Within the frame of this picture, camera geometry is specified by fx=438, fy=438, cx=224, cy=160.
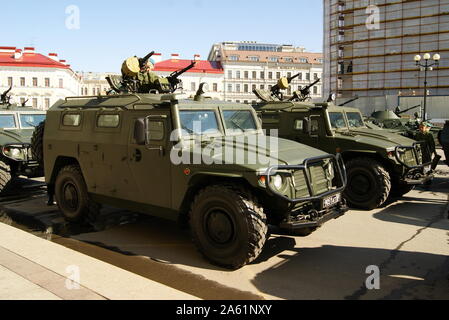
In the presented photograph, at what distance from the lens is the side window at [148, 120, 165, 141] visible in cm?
541

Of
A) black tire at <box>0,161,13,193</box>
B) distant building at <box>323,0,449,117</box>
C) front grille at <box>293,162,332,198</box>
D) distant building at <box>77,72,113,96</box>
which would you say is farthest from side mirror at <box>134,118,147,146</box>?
distant building at <box>77,72,113,96</box>

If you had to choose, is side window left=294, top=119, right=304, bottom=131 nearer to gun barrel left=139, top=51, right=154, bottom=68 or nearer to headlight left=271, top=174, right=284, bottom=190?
gun barrel left=139, top=51, right=154, bottom=68

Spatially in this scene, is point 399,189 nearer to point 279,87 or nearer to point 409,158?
point 409,158

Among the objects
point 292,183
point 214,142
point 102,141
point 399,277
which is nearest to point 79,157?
point 102,141

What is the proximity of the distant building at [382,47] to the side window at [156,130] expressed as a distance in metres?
33.6

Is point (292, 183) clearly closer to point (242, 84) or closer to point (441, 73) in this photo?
point (441, 73)

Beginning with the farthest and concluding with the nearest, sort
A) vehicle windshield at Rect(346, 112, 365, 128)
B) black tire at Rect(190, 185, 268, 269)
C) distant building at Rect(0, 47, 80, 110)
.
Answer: distant building at Rect(0, 47, 80, 110) < vehicle windshield at Rect(346, 112, 365, 128) < black tire at Rect(190, 185, 268, 269)

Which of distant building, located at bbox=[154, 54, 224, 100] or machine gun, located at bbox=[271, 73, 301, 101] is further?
distant building, located at bbox=[154, 54, 224, 100]

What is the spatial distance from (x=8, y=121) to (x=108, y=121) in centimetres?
546

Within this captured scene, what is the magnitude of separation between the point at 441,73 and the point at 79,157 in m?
40.9

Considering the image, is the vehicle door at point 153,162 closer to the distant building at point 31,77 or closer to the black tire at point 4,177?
the black tire at point 4,177

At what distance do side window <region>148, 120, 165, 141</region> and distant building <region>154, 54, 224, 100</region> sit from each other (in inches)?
2336

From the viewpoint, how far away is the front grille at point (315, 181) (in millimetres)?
4906

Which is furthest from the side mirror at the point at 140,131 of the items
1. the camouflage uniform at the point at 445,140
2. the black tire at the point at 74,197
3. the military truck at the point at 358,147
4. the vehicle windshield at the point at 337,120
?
the camouflage uniform at the point at 445,140
